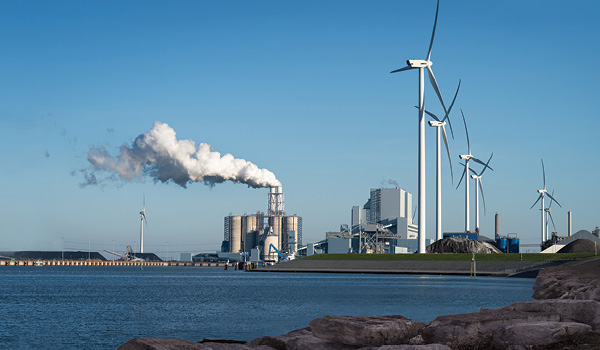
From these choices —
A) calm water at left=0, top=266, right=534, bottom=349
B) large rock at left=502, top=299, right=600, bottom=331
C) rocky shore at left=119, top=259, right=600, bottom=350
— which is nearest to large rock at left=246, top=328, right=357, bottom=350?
rocky shore at left=119, top=259, right=600, bottom=350

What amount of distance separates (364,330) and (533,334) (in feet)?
16.8

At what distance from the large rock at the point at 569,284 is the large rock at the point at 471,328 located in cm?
2384

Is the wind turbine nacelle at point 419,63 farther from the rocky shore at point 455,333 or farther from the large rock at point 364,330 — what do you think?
the large rock at point 364,330

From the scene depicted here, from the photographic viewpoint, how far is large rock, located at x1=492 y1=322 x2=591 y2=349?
21156 mm

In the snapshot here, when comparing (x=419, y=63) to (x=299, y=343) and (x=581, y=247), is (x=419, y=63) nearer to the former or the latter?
(x=581, y=247)

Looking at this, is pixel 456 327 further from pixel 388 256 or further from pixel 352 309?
pixel 388 256

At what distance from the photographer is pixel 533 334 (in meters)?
21.3

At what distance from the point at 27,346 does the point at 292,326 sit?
17.6 metres

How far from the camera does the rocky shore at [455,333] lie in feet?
69.7

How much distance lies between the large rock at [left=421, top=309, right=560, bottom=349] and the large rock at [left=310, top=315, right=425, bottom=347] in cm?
85

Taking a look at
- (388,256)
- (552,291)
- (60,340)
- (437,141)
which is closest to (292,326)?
(60,340)

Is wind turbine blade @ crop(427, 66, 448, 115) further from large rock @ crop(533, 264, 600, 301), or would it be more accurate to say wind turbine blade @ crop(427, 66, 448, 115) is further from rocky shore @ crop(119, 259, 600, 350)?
rocky shore @ crop(119, 259, 600, 350)

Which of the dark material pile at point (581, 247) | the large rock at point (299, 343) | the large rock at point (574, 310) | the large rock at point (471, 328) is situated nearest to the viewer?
the large rock at point (471, 328)

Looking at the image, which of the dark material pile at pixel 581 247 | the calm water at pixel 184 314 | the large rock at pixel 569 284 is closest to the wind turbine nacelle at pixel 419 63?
the dark material pile at pixel 581 247
